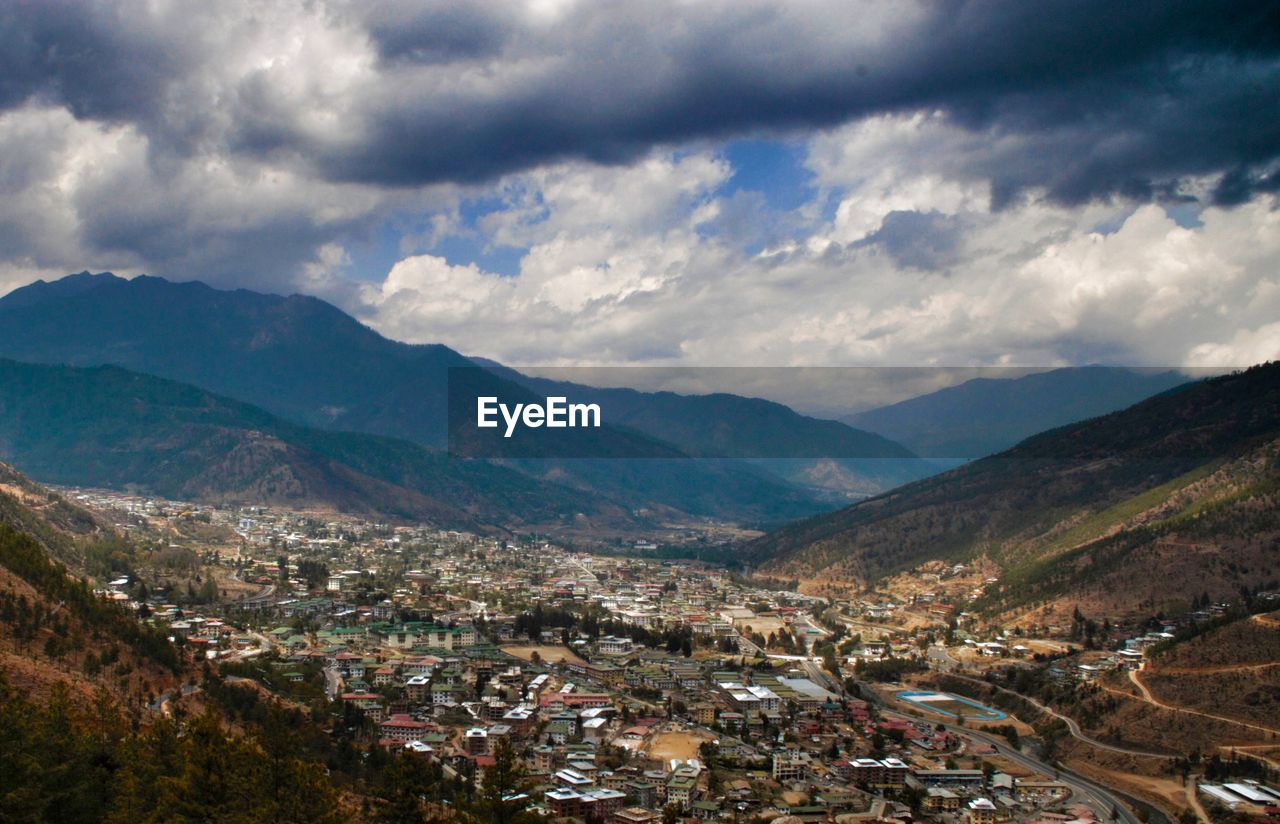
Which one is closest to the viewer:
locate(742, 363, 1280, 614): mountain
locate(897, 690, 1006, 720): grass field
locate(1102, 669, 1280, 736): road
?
locate(1102, 669, 1280, 736): road

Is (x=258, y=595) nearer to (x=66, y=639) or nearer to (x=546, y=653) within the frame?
(x=546, y=653)

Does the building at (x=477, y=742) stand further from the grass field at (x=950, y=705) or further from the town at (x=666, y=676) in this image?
the grass field at (x=950, y=705)

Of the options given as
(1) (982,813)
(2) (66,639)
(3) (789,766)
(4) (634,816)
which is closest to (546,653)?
(3) (789,766)

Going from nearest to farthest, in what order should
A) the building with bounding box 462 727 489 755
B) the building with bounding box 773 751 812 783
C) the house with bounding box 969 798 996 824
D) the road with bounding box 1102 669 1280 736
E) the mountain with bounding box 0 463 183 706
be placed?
the mountain with bounding box 0 463 183 706
the house with bounding box 969 798 996 824
the building with bounding box 773 751 812 783
the building with bounding box 462 727 489 755
the road with bounding box 1102 669 1280 736

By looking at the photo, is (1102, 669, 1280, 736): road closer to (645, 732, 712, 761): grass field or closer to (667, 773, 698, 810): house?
(645, 732, 712, 761): grass field

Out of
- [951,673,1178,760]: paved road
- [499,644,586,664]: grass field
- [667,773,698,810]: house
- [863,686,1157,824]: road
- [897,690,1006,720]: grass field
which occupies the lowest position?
[863,686,1157,824]: road

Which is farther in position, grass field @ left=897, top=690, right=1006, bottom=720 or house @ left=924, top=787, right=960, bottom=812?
grass field @ left=897, top=690, right=1006, bottom=720

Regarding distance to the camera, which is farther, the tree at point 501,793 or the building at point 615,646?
the building at point 615,646

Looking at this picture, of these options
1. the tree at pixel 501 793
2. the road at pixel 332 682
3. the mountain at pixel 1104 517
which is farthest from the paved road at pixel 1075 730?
the road at pixel 332 682

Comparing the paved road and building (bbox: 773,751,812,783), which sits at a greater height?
building (bbox: 773,751,812,783)

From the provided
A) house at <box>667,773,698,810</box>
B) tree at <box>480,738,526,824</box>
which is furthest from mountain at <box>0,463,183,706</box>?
house at <box>667,773,698,810</box>
